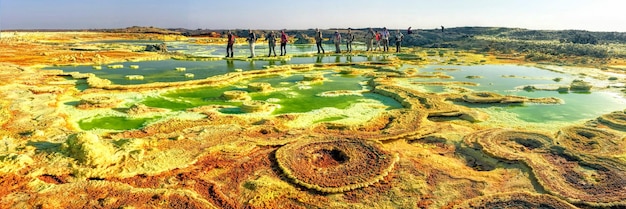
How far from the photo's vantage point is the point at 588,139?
8.12 meters

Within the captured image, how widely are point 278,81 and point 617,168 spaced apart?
11.8 m

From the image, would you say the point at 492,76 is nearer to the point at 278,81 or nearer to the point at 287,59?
the point at 278,81

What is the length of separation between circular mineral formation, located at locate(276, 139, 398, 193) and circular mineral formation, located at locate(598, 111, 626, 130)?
19.7 feet

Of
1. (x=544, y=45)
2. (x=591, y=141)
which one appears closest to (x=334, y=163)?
(x=591, y=141)

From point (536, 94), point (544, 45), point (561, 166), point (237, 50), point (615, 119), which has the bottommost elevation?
point (561, 166)

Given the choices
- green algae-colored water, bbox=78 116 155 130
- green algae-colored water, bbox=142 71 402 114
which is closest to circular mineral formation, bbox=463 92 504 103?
green algae-colored water, bbox=142 71 402 114

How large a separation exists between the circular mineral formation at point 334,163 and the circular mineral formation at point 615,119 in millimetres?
5996

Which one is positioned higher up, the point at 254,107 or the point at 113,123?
the point at 254,107

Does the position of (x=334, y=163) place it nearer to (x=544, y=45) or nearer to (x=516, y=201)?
(x=516, y=201)

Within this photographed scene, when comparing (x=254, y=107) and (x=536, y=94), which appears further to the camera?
(x=536, y=94)

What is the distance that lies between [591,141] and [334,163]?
5.43 meters

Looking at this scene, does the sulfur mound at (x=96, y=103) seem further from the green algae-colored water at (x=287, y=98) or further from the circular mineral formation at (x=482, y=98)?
the circular mineral formation at (x=482, y=98)

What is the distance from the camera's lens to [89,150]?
635 cm

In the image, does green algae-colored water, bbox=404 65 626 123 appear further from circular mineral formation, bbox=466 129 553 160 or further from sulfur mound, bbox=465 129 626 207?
sulfur mound, bbox=465 129 626 207
